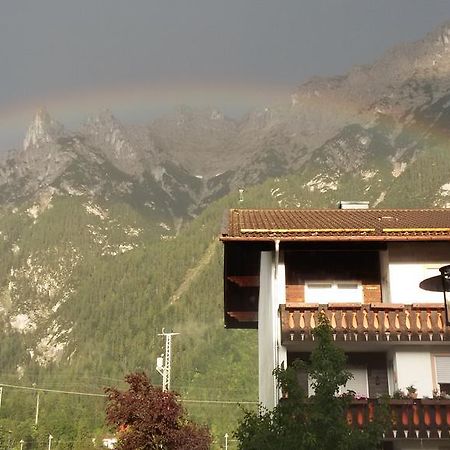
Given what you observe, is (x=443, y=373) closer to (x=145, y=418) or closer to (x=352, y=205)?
(x=145, y=418)

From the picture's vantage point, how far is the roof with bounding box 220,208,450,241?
21.5m

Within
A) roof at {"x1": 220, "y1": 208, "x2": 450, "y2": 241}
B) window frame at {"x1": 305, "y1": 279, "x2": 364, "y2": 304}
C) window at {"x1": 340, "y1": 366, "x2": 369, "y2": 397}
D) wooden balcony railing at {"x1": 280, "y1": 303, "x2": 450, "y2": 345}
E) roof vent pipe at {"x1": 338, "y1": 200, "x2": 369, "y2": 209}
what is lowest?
window at {"x1": 340, "y1": 366, "x2": 369, "y2": 397}

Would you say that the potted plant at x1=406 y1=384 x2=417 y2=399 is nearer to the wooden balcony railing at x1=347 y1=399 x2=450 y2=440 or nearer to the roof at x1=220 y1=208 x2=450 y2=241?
the wooden balcony railing at x1=347 y1=399 x2=450 y2=440

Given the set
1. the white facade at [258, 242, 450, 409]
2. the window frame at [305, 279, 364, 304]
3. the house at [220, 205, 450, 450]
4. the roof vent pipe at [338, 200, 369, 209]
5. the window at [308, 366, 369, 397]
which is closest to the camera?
the house at [220, 205, 450, 450]

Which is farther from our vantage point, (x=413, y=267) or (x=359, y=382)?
(x=413, y=267)

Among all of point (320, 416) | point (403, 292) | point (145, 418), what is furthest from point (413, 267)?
point (320, 416)

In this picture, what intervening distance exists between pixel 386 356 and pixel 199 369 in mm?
125682

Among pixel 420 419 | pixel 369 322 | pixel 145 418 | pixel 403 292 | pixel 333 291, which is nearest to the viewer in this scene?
pixel 420 419

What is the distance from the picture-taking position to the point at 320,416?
13.7 metres

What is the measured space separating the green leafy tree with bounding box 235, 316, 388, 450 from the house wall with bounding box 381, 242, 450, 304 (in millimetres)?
7725

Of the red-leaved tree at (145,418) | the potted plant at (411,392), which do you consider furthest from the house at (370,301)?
the red-leaved tree at (145,418)

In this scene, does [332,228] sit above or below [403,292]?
above

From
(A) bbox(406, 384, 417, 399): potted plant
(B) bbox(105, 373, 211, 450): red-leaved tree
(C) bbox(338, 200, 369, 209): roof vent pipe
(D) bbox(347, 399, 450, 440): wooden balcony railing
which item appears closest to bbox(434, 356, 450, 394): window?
(A) bbox(406, 384, 417, 399): potted plant

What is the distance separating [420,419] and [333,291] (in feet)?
18.1
